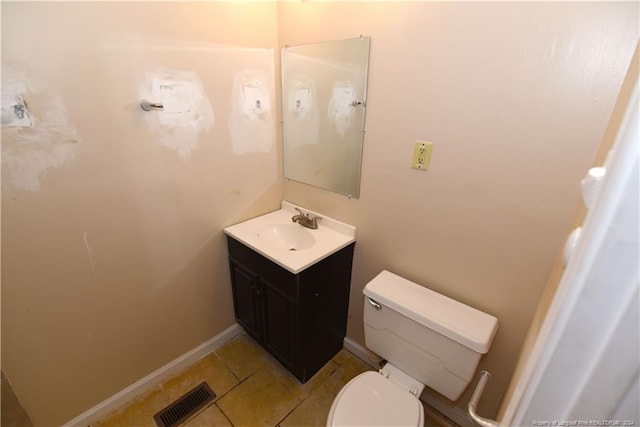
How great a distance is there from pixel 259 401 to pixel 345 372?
52 cm

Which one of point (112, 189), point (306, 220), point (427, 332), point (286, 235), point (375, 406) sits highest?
point (112, 189)

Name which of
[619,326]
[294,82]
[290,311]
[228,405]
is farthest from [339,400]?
[294,82]

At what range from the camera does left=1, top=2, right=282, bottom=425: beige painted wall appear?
0.98m

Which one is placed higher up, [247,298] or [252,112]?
[252,112]

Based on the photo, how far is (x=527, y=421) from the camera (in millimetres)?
396

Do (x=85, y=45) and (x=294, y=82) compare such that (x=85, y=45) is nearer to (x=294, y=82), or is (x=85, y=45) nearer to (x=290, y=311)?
(x=294, y=82)

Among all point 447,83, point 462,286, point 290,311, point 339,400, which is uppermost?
point 447,83

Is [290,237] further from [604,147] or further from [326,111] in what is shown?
[604,147]

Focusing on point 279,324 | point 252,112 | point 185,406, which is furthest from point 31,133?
point 185,406

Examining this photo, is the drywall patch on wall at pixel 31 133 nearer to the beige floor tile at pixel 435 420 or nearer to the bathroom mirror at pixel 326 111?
the bathroom mirror at pixel 326 111

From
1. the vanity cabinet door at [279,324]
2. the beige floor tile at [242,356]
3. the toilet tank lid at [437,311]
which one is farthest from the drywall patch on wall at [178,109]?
the beige floor tile at [242,356]

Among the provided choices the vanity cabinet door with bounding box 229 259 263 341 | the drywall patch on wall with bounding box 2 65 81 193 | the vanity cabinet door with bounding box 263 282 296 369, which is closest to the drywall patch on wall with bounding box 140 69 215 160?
the drywall patch on wall with bounding box 2 65 81 193

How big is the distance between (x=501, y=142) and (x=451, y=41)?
42 cm

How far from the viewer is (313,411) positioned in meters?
1.50
